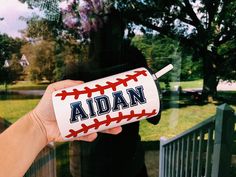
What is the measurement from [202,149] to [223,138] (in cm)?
10

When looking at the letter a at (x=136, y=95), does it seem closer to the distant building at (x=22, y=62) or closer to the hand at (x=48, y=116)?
the hand at (x=48, y=116)

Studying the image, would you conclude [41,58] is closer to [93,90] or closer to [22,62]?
[22,62]

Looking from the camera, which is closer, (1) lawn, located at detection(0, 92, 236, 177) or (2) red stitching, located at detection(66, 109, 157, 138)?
(2) red stitching, located at detection(66, 109, 157, 138)

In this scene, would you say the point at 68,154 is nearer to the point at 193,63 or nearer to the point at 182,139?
the point at 182,139

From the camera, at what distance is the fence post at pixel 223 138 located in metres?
0.86

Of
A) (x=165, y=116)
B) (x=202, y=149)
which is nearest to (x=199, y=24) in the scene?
(x=165, y=116)

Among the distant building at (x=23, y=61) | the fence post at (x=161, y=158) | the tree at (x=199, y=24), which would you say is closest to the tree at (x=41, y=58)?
the distant building at (x=23, y=61)

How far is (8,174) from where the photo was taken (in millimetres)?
393

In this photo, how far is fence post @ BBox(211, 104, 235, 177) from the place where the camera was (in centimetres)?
86

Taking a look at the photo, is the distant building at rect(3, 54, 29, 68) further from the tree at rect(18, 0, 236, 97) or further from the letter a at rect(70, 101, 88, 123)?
the letter a at rect(70, 101, 88, 123)

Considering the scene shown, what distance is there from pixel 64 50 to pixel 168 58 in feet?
1.12

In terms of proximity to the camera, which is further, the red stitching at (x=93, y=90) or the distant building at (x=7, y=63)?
the distant building at (x=7, y=63)

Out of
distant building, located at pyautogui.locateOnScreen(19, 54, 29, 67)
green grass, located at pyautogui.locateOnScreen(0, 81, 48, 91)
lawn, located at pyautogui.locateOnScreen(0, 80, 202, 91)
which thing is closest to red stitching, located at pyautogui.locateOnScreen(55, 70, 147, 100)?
lawn, located at pyautogui.locateOnScreen(0, 80, 202, 91)

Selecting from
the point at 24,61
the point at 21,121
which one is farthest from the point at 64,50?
the point at 21,121
